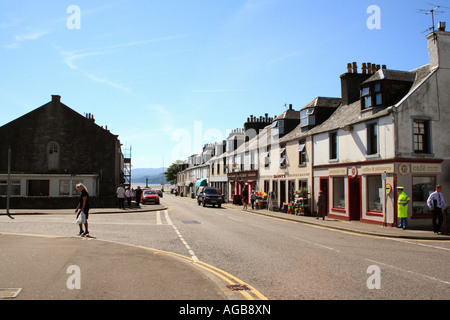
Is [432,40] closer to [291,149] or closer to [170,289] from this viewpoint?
[291,149]

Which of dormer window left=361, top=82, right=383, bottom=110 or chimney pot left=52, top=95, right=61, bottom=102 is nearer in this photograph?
dormer window left=361, top=82, right=383, bottom=110

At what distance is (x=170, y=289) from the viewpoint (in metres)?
6.29

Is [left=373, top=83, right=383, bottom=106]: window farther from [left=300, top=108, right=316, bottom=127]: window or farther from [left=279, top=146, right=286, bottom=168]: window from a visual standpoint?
[left=279, top=146, right=286, bottom=168]: window

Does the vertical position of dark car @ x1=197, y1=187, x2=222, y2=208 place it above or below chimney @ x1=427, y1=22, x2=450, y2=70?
below

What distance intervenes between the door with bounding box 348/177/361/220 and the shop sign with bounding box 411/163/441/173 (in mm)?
3825

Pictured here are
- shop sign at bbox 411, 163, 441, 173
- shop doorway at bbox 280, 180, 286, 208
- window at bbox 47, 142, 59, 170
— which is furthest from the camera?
window at bbox 47, 142, 59, 170

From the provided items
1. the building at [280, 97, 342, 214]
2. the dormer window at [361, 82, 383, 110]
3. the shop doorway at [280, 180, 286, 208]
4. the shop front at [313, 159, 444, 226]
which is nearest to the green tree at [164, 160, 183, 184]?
the shop doorway at [280, 180, 286, 208]

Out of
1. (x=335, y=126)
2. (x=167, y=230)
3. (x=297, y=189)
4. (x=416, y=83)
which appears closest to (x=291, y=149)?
(x=297, y=189)

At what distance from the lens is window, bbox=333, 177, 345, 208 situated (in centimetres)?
2357

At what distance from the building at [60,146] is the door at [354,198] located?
76.6ft

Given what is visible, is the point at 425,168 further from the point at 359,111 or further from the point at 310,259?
the point at 310,259

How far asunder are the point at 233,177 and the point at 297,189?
66.2 ft
